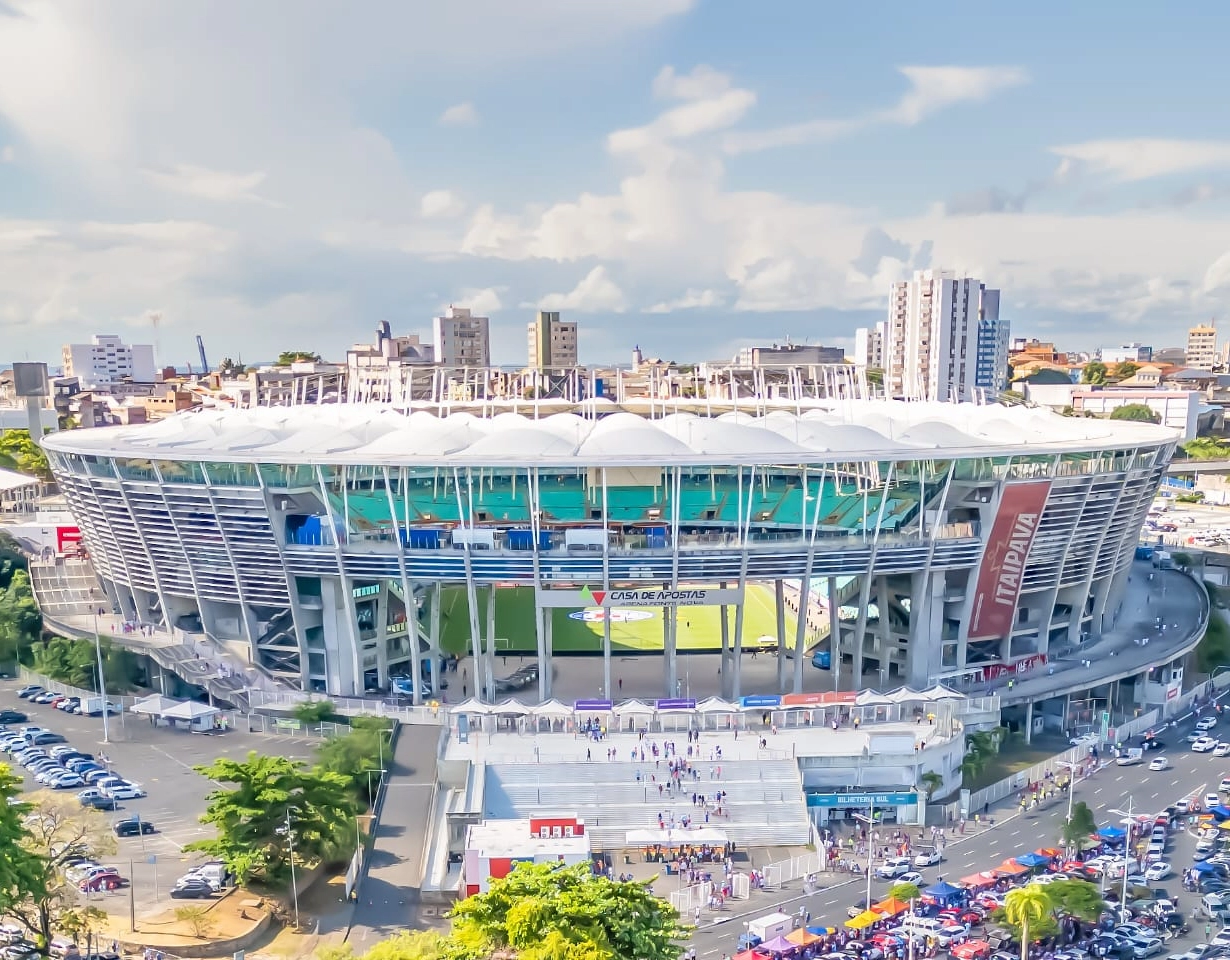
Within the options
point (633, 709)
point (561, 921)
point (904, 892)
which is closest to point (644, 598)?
point (633, 709)

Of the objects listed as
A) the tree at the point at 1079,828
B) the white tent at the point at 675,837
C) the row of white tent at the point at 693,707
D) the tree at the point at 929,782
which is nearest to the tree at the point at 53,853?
the row of white tent at the point at 693,707

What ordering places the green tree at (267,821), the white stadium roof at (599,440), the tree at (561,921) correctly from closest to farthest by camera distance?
the tree at (561,921)
the green tree at (267,821)
the white stadium roof at (599,440)

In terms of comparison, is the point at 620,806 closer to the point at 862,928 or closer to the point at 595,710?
the point at 595,710

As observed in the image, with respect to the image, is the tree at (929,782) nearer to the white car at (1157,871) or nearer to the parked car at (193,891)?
the white car at (1157,871)

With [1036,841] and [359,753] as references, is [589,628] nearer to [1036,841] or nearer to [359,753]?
[359,753]

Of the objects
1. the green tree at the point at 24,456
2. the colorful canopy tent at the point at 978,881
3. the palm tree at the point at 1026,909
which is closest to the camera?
the palm tree at the point at 1026,909

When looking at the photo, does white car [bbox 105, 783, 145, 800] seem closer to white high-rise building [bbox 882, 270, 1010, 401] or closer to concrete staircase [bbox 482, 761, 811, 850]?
concrete staircase [bbox 482, 761, 811, 850]

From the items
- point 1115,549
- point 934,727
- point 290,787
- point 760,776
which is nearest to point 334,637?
point 290,787
